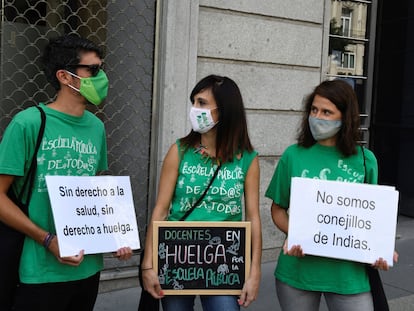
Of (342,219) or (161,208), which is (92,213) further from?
(342,219)

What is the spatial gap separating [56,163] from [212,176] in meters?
0.71

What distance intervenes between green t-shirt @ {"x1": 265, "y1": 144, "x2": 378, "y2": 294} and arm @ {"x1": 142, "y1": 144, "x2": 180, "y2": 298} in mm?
555

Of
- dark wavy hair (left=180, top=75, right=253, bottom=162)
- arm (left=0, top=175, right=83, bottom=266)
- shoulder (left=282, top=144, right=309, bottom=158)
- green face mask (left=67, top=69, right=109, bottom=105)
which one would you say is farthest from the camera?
shoulder (left=282, top=144, right=309, bottom=158)

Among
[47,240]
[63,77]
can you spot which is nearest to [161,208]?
[47,240]

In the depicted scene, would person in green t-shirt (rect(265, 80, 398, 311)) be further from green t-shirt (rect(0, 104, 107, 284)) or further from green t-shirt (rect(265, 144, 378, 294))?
green t-shirt (rect(0, 104, 107, 284))

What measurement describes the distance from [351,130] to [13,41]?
3.16 meters

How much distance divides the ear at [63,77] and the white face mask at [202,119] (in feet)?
1.95

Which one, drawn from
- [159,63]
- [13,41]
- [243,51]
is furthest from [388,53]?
[13,41]

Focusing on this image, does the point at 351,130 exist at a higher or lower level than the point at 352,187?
higher

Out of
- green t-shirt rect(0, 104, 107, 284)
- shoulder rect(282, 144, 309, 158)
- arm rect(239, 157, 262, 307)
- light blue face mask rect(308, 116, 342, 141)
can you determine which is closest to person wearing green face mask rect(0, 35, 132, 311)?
green t-shirt rect(0, 104, 107, 284)

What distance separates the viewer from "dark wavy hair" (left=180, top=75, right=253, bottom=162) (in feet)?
8.79

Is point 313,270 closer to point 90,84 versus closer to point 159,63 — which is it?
point 90,84

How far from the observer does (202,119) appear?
267cm

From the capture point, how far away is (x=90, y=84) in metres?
2.59
